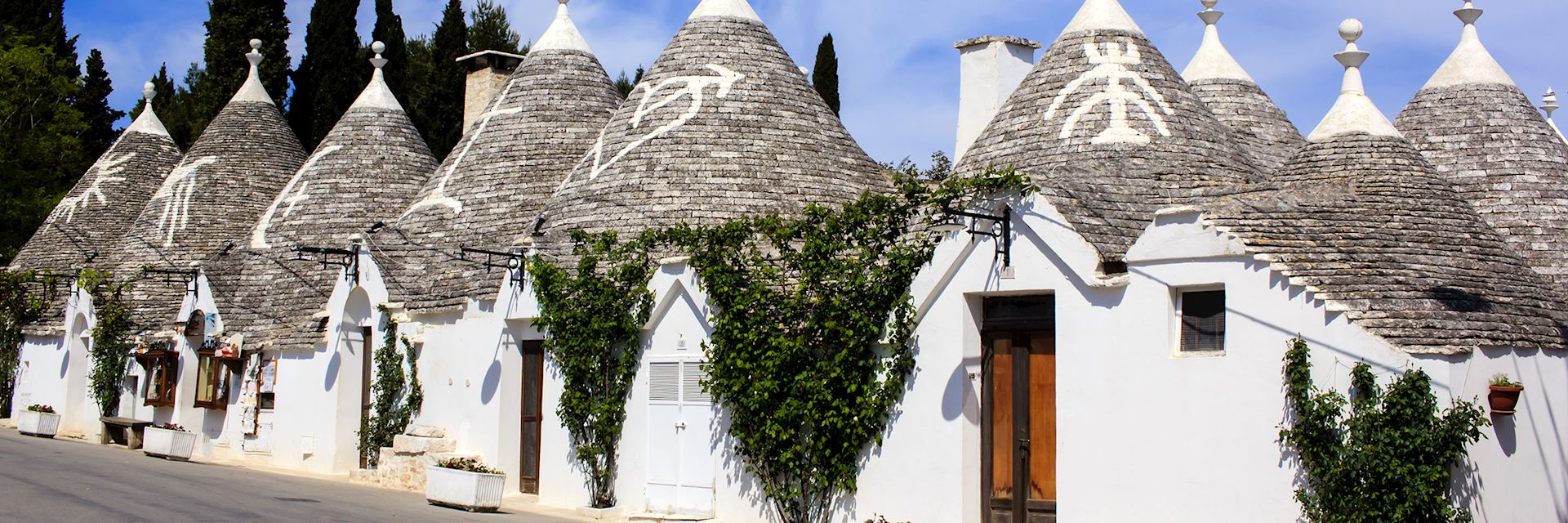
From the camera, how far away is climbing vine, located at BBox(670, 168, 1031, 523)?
14.8 meters

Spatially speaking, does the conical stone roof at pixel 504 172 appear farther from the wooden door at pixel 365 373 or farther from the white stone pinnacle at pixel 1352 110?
the white stone pinnacle at pixel 1352 110

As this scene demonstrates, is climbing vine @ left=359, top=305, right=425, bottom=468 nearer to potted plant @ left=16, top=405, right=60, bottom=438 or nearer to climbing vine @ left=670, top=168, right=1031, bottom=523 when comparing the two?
climbing vine @ left=670, top=168, right=1031, bottom=523

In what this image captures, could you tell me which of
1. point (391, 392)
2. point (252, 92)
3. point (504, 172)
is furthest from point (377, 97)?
point (391, 392)

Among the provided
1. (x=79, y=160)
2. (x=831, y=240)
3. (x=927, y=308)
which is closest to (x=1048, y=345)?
(x=927, y=308)

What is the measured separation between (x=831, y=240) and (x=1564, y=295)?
7148mm

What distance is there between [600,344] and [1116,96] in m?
6.65

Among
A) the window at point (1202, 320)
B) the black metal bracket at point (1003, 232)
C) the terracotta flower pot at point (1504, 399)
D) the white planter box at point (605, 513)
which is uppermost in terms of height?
the black metal bracket at point (1003, 232)

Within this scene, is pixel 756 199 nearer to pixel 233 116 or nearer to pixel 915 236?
pixel 915 236

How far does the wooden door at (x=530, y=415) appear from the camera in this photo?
19516mm

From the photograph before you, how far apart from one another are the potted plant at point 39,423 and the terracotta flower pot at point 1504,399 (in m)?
27.6

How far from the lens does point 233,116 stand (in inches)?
1277

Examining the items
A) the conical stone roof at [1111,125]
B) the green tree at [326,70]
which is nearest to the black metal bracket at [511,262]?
the conical stone roof at [1111,125]

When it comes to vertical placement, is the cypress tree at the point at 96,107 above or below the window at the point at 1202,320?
above

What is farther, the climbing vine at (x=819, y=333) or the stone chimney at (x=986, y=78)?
the stone chimney at (x=986, y=78)
